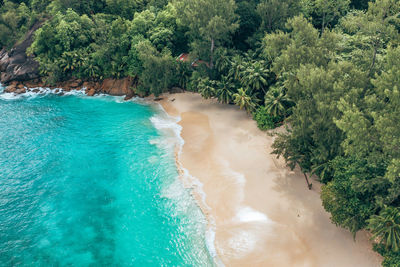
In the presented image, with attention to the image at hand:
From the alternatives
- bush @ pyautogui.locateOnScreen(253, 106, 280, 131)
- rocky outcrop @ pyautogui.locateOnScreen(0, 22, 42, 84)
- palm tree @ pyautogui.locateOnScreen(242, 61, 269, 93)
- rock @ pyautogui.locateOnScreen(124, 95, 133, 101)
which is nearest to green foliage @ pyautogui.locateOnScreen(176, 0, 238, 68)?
palm tree @ pyautogui.locateOnScreen(242, 61, 269, 93)

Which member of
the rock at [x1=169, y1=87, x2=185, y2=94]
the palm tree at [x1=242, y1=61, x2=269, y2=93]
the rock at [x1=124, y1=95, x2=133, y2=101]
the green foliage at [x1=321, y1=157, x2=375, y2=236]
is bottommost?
the rock at [x1=124, y1=95, x2=133, y2=101]

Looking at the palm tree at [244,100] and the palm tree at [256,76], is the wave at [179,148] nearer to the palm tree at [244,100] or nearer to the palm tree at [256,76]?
the palm tree at [244,100]

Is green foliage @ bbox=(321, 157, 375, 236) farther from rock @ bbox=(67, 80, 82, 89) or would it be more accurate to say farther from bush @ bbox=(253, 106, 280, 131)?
rock @ bbox=(67, 80, 82, 89)

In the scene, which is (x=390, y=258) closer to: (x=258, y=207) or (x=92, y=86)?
(x=258, y=207)

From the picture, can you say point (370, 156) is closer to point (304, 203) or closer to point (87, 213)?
point (304, 203)

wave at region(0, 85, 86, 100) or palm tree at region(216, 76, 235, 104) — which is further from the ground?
palm tree at region(216, 76, 235, 104)

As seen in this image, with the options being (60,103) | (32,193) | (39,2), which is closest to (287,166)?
(32,193)

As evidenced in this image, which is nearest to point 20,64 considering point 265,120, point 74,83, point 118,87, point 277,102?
point 74,83
